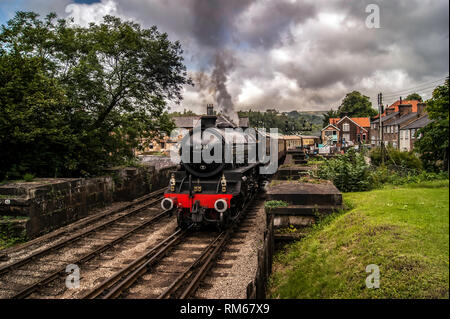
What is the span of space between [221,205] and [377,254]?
15.6 feet

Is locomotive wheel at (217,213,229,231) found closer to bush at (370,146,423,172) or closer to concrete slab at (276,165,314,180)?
concrete slab at (276,165,314,180)

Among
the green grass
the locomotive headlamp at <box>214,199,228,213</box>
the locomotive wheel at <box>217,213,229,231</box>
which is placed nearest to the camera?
the green grass

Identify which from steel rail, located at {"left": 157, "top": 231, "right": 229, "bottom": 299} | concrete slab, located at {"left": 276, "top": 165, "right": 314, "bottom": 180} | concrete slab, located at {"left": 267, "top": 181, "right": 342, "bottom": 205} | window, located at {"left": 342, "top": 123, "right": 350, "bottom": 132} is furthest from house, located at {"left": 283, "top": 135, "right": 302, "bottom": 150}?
concrete slab, located at {"left": 267, "top": 181, "right": 342, "bottom": 205}

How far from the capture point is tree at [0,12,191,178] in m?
10.7

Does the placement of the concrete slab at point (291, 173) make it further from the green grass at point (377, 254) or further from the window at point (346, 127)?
the window at point (346, 127)

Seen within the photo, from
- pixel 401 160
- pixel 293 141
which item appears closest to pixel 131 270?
pixel 401 160

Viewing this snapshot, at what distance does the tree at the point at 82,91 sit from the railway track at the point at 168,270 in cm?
644

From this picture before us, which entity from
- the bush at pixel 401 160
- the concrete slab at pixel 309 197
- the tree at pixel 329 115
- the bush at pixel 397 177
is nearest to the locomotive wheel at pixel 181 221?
the concrete slab at pixel 309 197

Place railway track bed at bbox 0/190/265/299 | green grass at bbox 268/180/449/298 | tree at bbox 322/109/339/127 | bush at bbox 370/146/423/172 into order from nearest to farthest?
green grass at bbox 268/180/449/298, railway track bed at bbox 0/190/265/299, bush at bbox 370/146/423/172, tree at bbox 322/109/339/127

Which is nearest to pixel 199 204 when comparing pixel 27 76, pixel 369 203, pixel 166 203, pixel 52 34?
pixel 166 203

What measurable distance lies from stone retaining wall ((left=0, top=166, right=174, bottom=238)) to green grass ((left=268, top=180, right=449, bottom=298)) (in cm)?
759

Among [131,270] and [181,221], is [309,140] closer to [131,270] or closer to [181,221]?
[181,221]

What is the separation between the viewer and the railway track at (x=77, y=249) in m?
6.37

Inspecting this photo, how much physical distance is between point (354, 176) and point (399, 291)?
6.32 m
